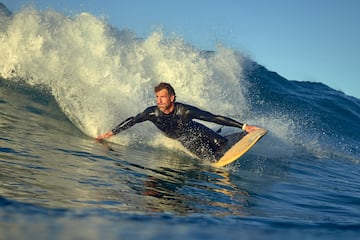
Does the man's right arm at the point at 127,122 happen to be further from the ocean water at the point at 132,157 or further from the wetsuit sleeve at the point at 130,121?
the ocean water at the point at 132,157

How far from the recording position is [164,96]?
23.4ft

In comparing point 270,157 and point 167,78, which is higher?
point 167,78

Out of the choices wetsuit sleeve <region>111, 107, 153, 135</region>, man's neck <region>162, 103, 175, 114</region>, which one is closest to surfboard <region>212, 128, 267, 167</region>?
man's neck <region>162, 103, 175, 114</region>

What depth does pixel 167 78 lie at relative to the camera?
15672 mm

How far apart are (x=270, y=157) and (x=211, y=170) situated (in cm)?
339

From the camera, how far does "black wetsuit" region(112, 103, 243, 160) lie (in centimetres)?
750

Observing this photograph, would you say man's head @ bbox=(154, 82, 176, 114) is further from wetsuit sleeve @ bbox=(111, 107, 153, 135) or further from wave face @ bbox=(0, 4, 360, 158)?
wave face @ bbox=(0, 4, 360, 158)

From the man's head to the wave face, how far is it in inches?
A: 47.7

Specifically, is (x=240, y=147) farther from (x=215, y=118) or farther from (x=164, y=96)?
(x=164, y=96)

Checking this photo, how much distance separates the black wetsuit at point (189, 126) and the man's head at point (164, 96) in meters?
0.23

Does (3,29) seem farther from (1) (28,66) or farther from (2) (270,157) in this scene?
(2) (270,157)

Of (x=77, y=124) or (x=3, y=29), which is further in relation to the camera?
(x=3, y=29)

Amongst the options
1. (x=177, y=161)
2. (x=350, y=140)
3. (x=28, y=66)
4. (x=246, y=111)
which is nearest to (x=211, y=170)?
(x=177, y=161)

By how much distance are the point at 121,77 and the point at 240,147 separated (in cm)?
587
